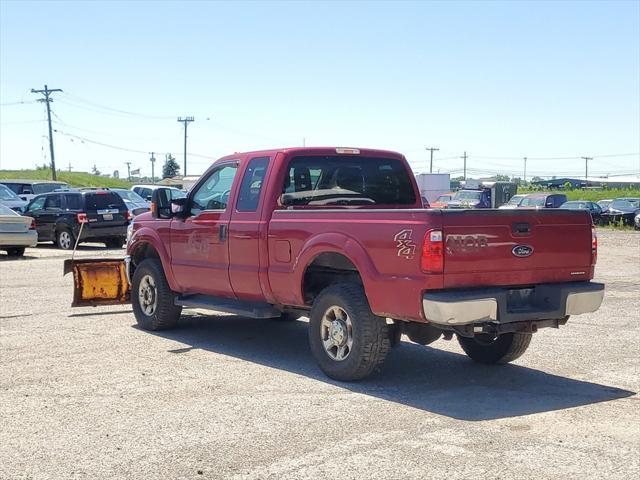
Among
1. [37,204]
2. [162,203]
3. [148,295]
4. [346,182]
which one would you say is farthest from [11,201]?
[346,182]

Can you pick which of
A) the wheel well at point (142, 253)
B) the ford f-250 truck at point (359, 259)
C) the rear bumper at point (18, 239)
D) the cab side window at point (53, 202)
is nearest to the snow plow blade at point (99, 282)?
the wheel well at point (142, 253)

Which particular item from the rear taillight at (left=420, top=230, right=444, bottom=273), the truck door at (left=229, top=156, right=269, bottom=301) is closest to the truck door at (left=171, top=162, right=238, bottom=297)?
the truck door at (left=229, top=156, right=269, bottom=301)

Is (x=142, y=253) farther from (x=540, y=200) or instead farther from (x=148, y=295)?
(x=540, y=200)

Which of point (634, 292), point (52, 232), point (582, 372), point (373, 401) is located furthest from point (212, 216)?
point (52, 232)

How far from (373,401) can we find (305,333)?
11.4 ft

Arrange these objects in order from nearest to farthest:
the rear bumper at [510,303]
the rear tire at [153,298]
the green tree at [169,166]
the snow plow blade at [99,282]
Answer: the rear bumper at [510,303]
the rear tire at [153,298]
the snow plow blade at [99,282]
the green tree at [169,166]

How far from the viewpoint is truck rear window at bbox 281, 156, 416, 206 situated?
336 inches

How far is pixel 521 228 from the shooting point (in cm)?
696

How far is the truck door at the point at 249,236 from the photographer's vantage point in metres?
8.34

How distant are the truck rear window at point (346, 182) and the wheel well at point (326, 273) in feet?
2.66

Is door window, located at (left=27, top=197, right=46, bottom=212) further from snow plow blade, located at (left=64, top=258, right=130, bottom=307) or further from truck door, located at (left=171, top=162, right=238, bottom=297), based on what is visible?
truck door, located at (left=171, top=162, right=238, bottom=297)

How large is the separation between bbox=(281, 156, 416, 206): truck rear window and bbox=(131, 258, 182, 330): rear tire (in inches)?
95.8

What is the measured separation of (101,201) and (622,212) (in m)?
29.2

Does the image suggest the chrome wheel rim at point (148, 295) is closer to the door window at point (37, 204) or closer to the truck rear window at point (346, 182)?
the truck rear window at point (346, 182)
